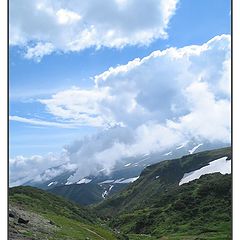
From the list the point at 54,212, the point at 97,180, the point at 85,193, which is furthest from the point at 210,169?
the point at 54,212

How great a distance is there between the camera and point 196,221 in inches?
1938

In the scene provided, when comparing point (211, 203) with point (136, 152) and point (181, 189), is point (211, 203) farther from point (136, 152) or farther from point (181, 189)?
point (136, 152)

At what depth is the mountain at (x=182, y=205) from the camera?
45.9m

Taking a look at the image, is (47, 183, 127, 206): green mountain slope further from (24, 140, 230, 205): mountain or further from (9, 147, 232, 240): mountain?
(9, 147, 232, 240): mountain

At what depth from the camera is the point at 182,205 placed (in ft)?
186

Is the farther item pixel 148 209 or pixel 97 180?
pixel 148 209

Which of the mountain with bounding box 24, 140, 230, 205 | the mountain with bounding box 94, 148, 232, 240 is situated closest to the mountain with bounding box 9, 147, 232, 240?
the mountain with bounding box 94, 148, 232, 240

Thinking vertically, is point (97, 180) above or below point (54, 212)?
above

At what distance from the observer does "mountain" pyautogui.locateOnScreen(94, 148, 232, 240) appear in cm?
4591

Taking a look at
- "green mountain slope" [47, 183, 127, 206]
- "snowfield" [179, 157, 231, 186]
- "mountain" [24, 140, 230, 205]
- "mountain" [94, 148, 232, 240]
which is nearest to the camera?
"mountain" [24, 140, 230, 205]

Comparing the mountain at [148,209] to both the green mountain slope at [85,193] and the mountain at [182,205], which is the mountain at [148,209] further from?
the green mountain slope at [85,193]

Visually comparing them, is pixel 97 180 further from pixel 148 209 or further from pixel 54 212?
pixel 148 209

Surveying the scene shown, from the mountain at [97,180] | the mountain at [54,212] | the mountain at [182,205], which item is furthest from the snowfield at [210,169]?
the mountain at [54,212]
